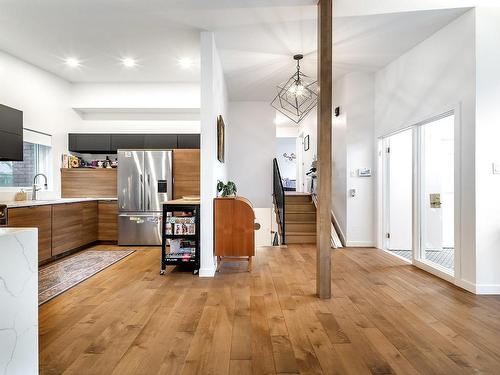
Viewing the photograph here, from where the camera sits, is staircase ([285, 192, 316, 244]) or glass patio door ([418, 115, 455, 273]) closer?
glass patio door ([418, 115, 455, 273])

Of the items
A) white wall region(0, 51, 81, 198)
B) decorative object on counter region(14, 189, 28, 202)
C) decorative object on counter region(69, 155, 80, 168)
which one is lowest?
decorative object on counter region(14, 189, 28, 202)

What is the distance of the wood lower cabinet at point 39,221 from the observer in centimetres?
369

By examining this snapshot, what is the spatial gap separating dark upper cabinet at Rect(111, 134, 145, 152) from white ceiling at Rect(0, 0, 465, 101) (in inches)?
45.5

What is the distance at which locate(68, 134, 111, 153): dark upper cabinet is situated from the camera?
5.75m

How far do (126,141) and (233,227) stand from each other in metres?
3.22

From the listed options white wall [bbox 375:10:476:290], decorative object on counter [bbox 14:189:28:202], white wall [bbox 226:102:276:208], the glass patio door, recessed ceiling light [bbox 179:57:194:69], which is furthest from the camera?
white wall [bbox 226:102:276:208]

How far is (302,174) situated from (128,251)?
6.36 meters

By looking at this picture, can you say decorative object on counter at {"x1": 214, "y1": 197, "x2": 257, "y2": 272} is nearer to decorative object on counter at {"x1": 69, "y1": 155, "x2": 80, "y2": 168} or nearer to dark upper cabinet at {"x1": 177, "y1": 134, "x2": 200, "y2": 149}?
dark upper cabinet at {"x1": 177, "y1": 134, "x2": 200, "y2": 149}

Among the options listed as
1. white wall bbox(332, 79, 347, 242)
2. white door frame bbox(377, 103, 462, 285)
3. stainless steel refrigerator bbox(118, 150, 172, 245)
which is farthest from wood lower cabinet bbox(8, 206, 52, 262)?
white door frame bbox(377, 103, 462, 285)

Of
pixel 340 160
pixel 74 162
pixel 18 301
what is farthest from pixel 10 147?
pixel 340 160

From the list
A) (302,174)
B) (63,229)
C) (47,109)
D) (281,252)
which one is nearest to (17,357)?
(63,229)

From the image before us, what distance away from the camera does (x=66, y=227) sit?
4.70m

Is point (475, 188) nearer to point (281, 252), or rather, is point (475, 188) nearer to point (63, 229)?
point (281, 252)

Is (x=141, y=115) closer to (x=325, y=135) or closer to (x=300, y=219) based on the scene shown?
(x=300, y=219)
